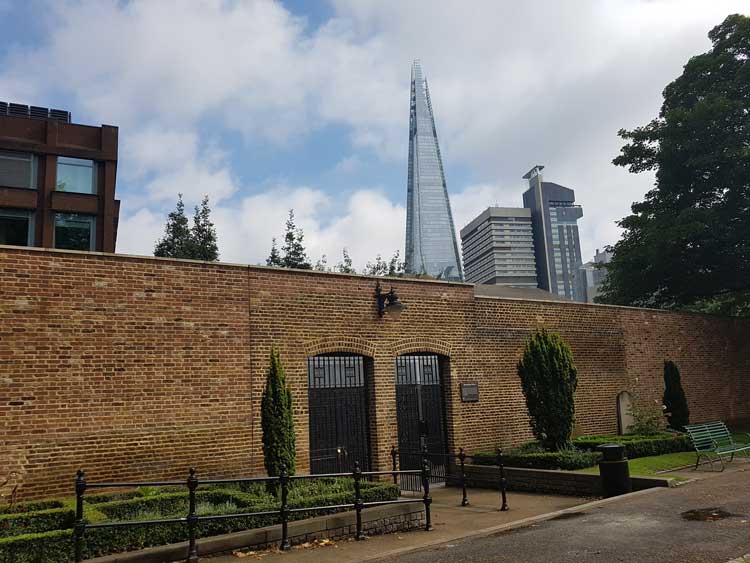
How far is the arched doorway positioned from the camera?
17312 mm

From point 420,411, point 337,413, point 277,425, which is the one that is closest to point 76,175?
point 337,413

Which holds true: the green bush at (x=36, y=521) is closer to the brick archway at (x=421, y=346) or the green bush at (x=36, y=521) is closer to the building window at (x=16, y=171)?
the brick archway at (x=421, y=346)

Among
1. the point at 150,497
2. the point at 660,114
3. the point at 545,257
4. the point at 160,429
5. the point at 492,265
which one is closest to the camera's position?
the point at 150,497

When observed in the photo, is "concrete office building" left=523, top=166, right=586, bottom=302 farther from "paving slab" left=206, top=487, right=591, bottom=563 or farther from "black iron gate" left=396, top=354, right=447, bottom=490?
"paving slab" left=206, top=487, right=591, bottom=563

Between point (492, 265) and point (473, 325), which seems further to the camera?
point (492, 265)

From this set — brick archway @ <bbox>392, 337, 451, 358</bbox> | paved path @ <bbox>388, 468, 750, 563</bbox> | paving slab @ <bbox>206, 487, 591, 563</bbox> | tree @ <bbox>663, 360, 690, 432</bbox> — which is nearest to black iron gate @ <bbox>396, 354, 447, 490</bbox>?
brick archway @ <bbox>392, 337, 451, 358</bbox>

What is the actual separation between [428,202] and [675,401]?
10666 cm

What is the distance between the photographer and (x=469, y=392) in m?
14.7

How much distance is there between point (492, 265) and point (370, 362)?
104335mm

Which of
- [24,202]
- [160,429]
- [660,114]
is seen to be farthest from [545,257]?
[160,429]

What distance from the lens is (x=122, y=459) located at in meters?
10.2

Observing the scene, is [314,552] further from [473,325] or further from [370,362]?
[473,325]

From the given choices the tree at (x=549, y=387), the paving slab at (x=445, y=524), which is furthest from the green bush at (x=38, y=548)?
the tree at (x=549, y=387)

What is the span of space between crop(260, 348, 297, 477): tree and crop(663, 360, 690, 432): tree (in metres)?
12.4
